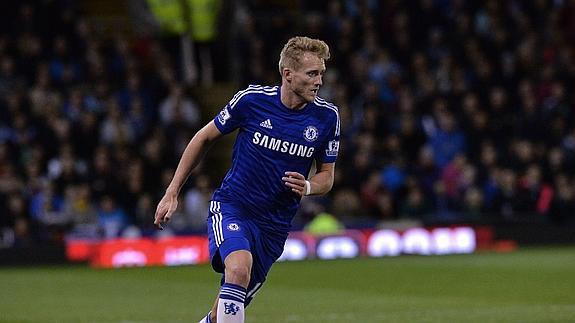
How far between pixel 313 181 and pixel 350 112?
15.2 meters

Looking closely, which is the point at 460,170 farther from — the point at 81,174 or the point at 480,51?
the point at 81,174

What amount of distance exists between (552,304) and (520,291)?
1.74 meters

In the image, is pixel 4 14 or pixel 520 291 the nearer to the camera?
pixel 520 291

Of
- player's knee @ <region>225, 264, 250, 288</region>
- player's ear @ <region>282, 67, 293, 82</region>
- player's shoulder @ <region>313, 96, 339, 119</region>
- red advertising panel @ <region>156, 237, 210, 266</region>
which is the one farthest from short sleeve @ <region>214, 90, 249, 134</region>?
red advertising panel @ <region>156, 237, 210, 266</region>

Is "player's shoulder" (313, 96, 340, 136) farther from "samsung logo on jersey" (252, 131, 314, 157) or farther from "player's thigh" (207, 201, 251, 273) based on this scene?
"player's thigh" (207, 201, 251, 273)

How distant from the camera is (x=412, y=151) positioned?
75.7 ft

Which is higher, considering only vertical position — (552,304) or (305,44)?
(305,44)

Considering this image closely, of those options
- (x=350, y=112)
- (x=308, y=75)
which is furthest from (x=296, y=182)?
(x=350, y=112)

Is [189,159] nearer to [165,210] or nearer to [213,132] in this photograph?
[213,132]

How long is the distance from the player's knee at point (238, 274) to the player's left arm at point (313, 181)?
57cm

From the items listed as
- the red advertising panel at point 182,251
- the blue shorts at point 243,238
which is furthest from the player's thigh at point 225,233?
the red advertising panel at point 182,251

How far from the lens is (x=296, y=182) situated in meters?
7.77

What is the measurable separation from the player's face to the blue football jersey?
0.22 meters

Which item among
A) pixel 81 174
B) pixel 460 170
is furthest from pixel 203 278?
pixel 460 170
